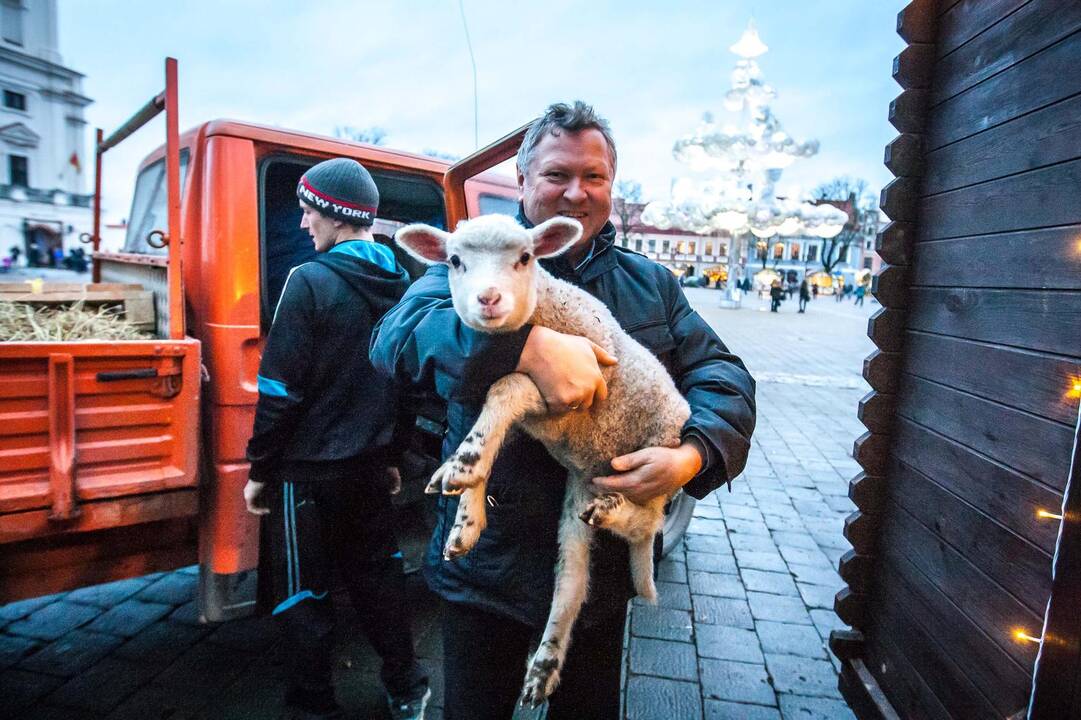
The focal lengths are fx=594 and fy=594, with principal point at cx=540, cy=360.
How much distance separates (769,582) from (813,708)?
4.21ft

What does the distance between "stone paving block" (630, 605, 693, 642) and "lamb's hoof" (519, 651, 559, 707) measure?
6.63 ft

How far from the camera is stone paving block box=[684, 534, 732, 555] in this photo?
477cm

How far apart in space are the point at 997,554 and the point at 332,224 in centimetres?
286

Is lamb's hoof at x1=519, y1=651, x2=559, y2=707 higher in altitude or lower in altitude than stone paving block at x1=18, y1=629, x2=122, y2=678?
higher

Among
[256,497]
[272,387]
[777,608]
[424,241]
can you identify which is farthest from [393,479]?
[777,608]

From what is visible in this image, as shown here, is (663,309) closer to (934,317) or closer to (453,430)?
(453,430)

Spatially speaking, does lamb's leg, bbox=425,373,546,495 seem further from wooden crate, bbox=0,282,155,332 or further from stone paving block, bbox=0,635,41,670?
stone paving block, bbox=0,635,41,670

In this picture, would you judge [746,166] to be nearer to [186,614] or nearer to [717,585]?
[717,585]

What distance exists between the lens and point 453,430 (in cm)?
181

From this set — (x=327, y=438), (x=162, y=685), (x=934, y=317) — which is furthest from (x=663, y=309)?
(x=162, y=685)

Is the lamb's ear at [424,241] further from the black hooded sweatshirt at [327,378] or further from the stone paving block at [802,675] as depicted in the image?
the stone paving block at [802,675]

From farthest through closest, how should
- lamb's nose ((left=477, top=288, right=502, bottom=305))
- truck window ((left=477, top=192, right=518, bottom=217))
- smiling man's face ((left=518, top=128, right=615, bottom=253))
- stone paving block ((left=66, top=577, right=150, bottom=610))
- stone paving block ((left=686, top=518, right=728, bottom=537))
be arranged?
stone paving block ((left=686, top=518, right=728, bottom=537)), truck window ((left=477, top=192, right=518, bottom=217)), stone paving block ((left=66, top=577, right=150, bottom=610)), smiling man's face ((left=518, top=128, right=615, bottom=253)), lamb's nose ((left=477, top=288, right=502, bottom=305))

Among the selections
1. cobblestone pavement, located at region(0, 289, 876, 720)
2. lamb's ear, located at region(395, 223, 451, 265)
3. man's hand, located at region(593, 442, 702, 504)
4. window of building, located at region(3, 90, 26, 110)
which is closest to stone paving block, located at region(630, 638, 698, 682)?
cobblestone pavement, located at region(0, 289, 876, 720)

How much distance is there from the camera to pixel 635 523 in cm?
183
